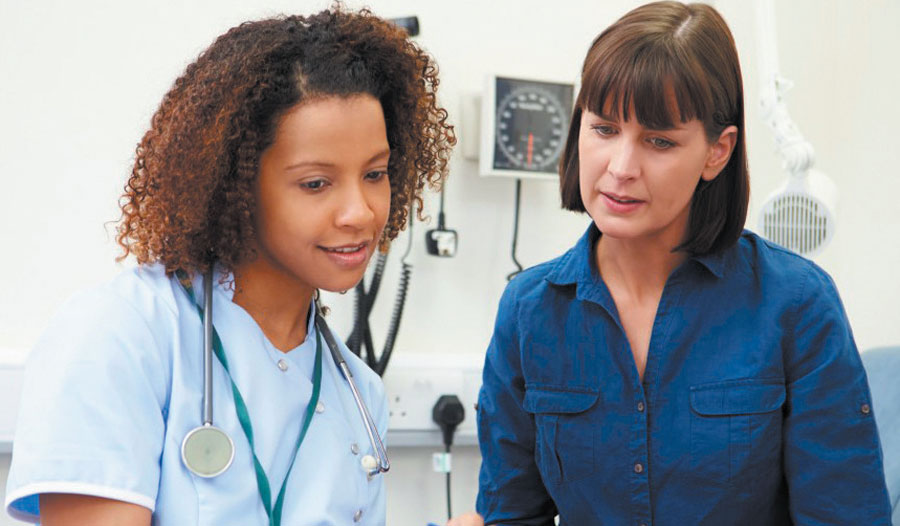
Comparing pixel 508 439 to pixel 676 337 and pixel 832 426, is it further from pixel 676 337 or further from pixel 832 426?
pixel 832 426

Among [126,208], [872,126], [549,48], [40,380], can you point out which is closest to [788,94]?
[872,126]

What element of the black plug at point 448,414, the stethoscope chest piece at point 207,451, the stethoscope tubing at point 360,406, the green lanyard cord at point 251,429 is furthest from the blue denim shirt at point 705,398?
the black plug at point 448,414

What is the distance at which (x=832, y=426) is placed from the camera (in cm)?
113

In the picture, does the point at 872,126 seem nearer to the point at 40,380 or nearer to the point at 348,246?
the point at 348,246

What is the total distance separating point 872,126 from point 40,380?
188 cm

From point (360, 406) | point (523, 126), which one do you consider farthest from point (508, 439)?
point (523, 126)

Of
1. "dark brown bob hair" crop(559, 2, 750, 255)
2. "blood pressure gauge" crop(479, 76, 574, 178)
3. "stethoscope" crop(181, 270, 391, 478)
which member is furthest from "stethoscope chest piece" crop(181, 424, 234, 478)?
"blood pressure gauge" crop(479, 76, 574, 178)

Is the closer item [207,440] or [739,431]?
[207,440]

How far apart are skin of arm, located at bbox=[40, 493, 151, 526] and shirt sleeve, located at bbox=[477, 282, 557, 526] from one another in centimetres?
58

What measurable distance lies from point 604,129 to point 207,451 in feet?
1.92

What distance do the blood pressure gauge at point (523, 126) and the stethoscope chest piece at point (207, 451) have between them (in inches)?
42.4

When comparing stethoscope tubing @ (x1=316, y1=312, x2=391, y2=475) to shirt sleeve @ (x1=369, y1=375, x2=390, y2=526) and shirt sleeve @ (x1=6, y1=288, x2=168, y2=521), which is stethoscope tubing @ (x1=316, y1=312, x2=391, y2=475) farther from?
shirt sleeve @ (x1=6, y1=288, x2=168, y2=521)

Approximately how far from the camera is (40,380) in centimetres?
88

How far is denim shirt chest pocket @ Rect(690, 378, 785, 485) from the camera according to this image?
3.78ft
